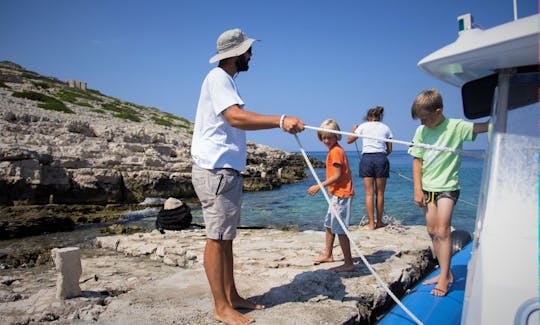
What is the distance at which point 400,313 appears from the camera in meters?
3.45

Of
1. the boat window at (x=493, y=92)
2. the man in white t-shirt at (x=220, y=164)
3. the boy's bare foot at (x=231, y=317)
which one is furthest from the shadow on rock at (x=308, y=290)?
the boat window at (x=493, y=92)

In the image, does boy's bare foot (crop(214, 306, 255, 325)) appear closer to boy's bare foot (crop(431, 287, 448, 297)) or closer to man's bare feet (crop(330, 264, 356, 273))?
man's bare feet (crop(330, 264, 356, 273))

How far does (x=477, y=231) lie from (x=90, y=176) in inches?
649

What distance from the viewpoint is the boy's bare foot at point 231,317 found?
301 cm

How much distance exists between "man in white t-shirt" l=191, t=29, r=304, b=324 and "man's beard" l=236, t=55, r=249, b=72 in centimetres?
7

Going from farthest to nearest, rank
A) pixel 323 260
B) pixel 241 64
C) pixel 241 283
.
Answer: pixel 323 260 < pixel 241 283 < pixel 241 64

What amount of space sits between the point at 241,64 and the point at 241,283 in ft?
7.79

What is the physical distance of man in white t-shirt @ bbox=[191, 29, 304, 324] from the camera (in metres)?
2.99

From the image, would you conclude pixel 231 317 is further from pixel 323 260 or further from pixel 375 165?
pixel 375 165

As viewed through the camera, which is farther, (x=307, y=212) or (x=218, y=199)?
(x=307, y=212)

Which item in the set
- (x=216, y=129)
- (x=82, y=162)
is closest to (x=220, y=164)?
(x=216, y=129)

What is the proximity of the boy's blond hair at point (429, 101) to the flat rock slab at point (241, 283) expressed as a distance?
1948mm

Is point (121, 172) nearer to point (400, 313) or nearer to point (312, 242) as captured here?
point (312, 242)

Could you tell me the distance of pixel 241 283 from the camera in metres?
4.11
